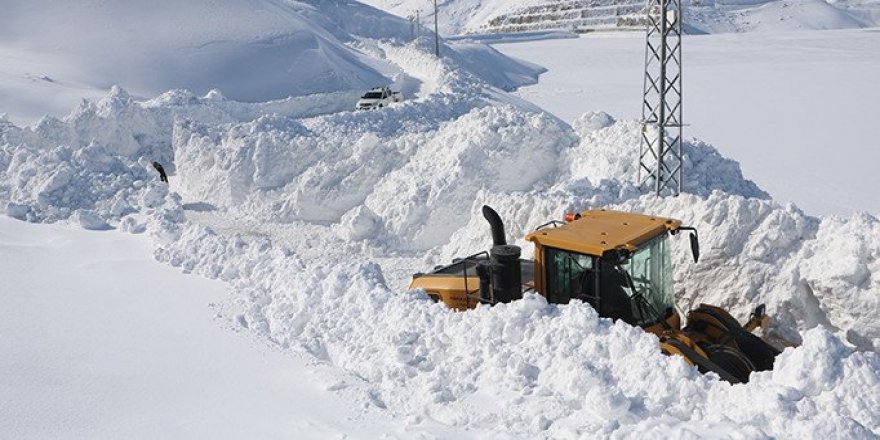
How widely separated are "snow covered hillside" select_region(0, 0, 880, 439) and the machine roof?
2.04ft

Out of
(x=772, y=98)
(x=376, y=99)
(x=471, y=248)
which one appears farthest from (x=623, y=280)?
(x=772, y=98)

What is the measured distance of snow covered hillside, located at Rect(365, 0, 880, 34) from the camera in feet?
259

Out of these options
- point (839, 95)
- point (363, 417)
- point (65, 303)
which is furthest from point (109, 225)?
point (839, 95)

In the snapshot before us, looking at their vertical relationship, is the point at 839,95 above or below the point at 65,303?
below

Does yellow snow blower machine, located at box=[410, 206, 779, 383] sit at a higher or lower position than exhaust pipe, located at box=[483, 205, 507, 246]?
lower

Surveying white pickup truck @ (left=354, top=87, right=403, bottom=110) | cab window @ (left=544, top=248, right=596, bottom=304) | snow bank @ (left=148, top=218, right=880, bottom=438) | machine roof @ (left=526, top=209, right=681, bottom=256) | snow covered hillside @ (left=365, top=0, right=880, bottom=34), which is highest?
machine roof @ (left=526, top=209, right=681, bottom=256)

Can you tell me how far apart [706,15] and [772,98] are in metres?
54.3

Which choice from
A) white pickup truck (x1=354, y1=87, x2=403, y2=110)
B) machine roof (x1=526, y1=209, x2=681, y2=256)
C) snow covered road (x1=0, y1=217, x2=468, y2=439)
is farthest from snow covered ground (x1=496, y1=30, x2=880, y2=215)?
snow covered road (x1=0, y1=217, x2=468, y2=439)

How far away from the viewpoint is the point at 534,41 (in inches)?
2475

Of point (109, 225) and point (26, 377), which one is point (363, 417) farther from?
point (109, 225)

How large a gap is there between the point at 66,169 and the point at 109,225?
2.03m

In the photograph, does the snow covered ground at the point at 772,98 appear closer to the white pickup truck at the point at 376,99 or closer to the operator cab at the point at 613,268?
the white pickup truck at the point at 376,99

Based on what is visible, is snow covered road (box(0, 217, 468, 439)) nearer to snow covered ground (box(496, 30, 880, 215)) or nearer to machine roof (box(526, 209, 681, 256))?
machine roof (box(526, 209, 681, 256))

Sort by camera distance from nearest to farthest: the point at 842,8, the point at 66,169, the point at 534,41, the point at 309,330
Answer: the point at 309,330, the point at 66,169, the point at 534,41, the point at 842,8
